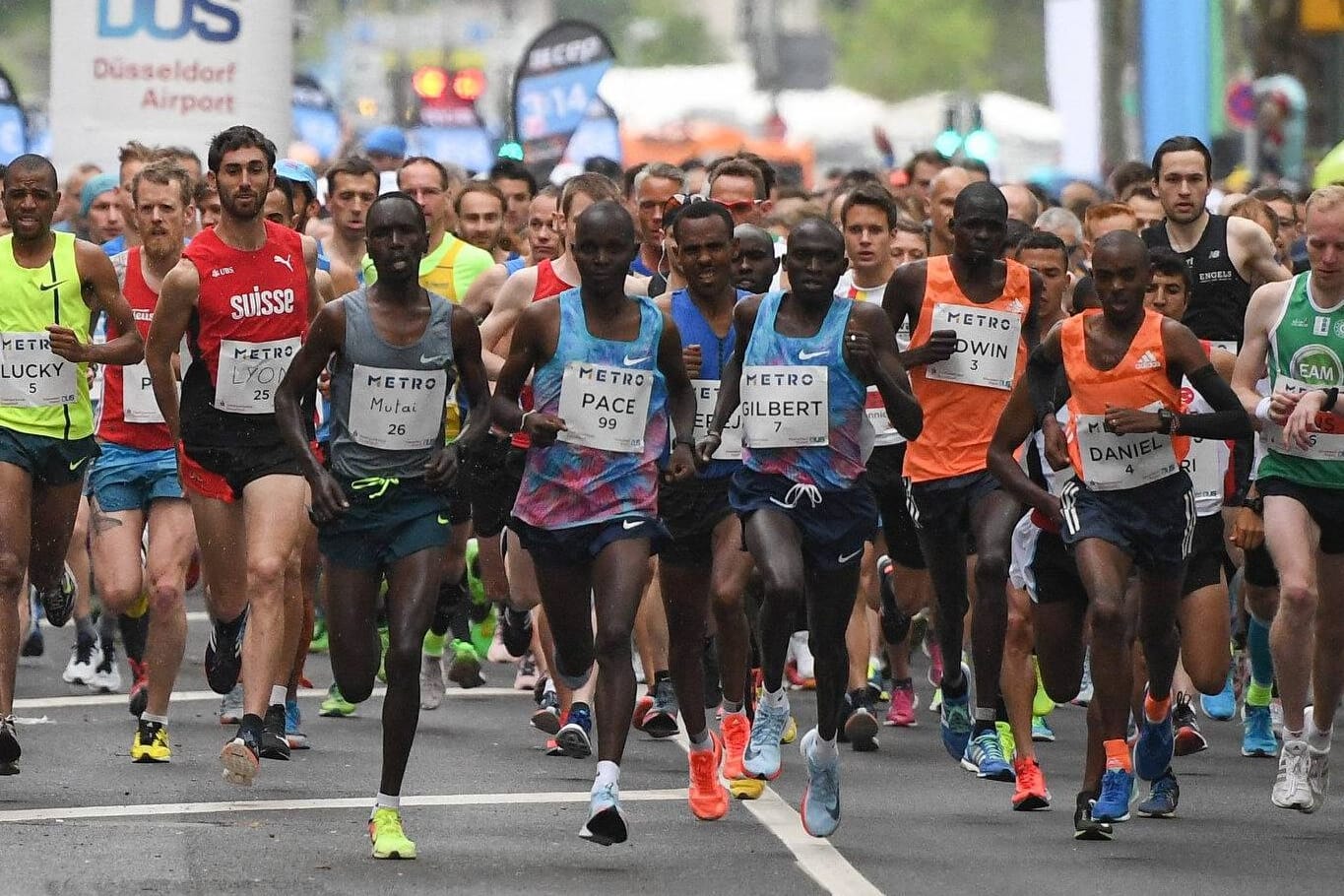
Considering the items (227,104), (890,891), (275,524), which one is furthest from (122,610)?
(227,104)

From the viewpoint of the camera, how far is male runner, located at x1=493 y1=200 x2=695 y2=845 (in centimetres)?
1004

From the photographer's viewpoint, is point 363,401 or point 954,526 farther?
point 954,526

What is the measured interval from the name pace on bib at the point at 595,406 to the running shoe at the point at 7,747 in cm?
241

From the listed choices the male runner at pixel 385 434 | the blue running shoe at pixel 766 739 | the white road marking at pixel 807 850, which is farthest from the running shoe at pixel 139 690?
the blue running shoe at pixel 766 739

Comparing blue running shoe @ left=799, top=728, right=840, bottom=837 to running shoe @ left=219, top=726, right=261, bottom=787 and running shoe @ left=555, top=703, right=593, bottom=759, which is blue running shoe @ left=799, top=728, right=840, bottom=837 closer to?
running shoe @ left=219, top=726, right=261, bottom=787

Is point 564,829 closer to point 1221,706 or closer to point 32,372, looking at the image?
point 32,372

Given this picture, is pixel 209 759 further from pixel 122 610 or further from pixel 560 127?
pixel 560 127

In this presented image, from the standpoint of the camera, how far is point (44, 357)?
11586 mm

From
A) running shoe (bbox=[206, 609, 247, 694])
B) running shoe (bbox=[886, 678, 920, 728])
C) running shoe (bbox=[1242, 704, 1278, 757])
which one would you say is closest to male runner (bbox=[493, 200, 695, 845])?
running shoe (bbox=[206, 609, 247, 694])

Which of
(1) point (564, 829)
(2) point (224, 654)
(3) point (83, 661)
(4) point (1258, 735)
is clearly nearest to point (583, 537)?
(1) point (564, 829)

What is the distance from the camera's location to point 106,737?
498 inches

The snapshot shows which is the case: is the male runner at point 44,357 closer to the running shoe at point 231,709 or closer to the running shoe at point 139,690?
the running shoe at point 139,690

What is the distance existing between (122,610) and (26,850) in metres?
3.14

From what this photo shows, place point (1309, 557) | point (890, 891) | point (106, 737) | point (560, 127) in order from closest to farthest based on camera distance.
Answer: point (890, 891)
point (1309, 557)
point (106, 737)
point (560, 127)
